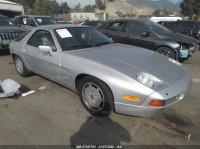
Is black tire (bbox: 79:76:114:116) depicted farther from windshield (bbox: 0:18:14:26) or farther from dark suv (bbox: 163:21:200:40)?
dark suv (bbox: 163:21:200:40)

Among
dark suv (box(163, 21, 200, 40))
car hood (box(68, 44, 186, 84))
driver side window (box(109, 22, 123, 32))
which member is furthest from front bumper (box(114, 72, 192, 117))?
dark suv (box(163, 21, 200, 40))

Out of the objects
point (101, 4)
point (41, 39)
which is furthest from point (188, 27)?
point (101, 4)

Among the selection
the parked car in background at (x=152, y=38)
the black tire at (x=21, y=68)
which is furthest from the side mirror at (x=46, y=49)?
the parked car in background at (x=152, y=38)

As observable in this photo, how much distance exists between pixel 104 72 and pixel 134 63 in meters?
0.56

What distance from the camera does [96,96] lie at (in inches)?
98.6

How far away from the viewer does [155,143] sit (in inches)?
83.1

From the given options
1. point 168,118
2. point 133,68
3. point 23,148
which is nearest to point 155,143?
point 168,118

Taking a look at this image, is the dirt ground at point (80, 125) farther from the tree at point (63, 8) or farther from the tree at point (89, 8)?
the tree at point (89, 8)

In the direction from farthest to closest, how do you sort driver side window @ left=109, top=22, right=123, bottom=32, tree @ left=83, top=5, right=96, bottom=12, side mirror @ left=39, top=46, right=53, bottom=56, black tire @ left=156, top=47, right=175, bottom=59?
tree @ left=83, top=5, right=96, bottom=12
driver side window @ left=109, top=22, right=123, bottom=32
black tire @ left=156, top=47, right=175, bottom=59
side mirror @ left=39, top=46, right=53, bottom=56

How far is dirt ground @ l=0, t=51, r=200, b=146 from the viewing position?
85.3 inches

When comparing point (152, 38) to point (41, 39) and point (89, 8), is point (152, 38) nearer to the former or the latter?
point (41, 39)

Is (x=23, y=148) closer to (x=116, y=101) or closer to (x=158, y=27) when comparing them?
(x=116, y=101)

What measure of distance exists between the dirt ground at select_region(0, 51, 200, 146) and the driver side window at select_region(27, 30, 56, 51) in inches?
42.5

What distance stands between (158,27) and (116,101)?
4.61 metres
